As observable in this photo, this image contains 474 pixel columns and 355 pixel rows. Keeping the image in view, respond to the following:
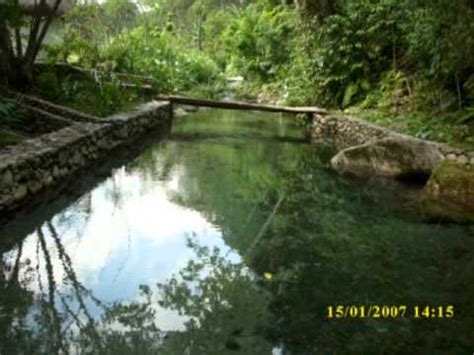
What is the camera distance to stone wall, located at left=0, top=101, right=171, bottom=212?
630 cm

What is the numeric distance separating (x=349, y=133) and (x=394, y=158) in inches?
168

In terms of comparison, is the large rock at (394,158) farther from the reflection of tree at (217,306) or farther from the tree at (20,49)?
the tree at (20,49)

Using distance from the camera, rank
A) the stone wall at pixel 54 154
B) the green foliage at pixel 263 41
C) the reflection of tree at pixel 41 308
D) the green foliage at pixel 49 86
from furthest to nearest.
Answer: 1. the green foliage at pixel 263 41
2. the green foliage at pixel 49 86
3. the stone wall at pixel 54 154
4. the reflection of tree at pixel 41 308

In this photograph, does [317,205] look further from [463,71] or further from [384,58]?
[384,58]

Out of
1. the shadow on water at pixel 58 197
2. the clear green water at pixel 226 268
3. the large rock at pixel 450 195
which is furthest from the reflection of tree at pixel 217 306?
the large rock at pixel 450 195

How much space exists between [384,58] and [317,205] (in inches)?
357

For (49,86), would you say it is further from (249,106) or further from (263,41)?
(263,41)

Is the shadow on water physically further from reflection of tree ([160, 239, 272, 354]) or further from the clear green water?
reflection of tree ([160, 239, 272, 354])

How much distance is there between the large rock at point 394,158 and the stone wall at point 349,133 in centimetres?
19

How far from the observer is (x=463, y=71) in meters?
10.8

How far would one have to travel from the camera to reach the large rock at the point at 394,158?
29.4 ft

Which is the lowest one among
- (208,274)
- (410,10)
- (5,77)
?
(208,274)

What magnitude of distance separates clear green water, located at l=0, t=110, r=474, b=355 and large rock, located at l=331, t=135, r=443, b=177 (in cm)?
51

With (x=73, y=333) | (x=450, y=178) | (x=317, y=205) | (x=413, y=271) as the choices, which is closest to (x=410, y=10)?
(x=450, y=178)
